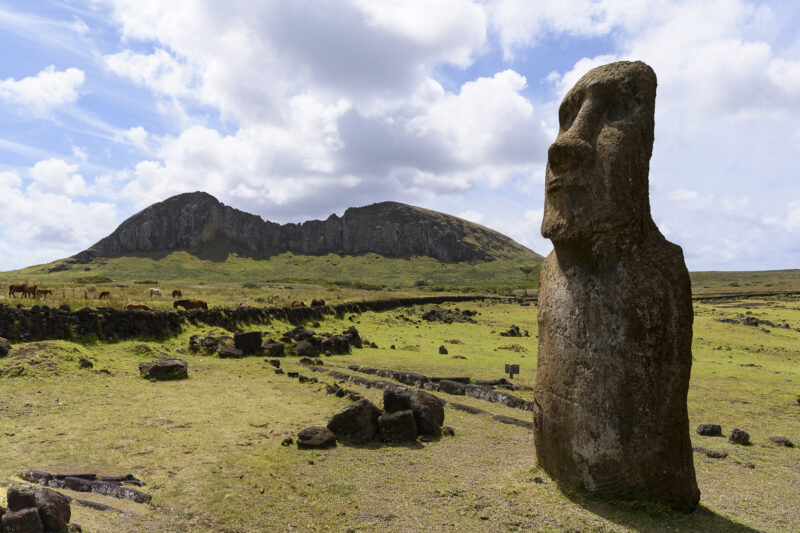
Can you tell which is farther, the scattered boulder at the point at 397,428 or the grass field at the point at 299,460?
the scattered boulder at the point at 397,428

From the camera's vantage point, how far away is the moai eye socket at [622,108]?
7.21 m

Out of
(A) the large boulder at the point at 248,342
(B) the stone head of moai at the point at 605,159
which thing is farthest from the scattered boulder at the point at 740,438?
(A) the large boulder at the point at 248,342

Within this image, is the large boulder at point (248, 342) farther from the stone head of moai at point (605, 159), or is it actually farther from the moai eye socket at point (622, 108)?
the moai eye socket at point (622, 108)

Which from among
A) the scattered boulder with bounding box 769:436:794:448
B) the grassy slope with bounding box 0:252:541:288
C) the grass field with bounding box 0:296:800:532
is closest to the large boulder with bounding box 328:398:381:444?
the grass field with bounding box 0:296:800:532

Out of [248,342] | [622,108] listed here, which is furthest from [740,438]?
[248,342]

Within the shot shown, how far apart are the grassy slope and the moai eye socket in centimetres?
12632

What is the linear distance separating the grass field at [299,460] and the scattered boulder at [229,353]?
8.68 feet

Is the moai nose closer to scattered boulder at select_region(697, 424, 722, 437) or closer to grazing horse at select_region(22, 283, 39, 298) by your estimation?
scattered boulder at select_region(697, 424, 722, 437)

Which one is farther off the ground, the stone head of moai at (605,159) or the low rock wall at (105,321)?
the stone head of moai at (605,159)

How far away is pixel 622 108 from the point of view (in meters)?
7.30

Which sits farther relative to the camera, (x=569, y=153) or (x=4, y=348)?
(x=4, y=348)

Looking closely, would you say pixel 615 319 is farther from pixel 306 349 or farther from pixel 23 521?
pixel 306 349

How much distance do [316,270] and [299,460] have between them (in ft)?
540

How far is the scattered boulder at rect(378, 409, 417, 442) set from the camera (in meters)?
10.3
